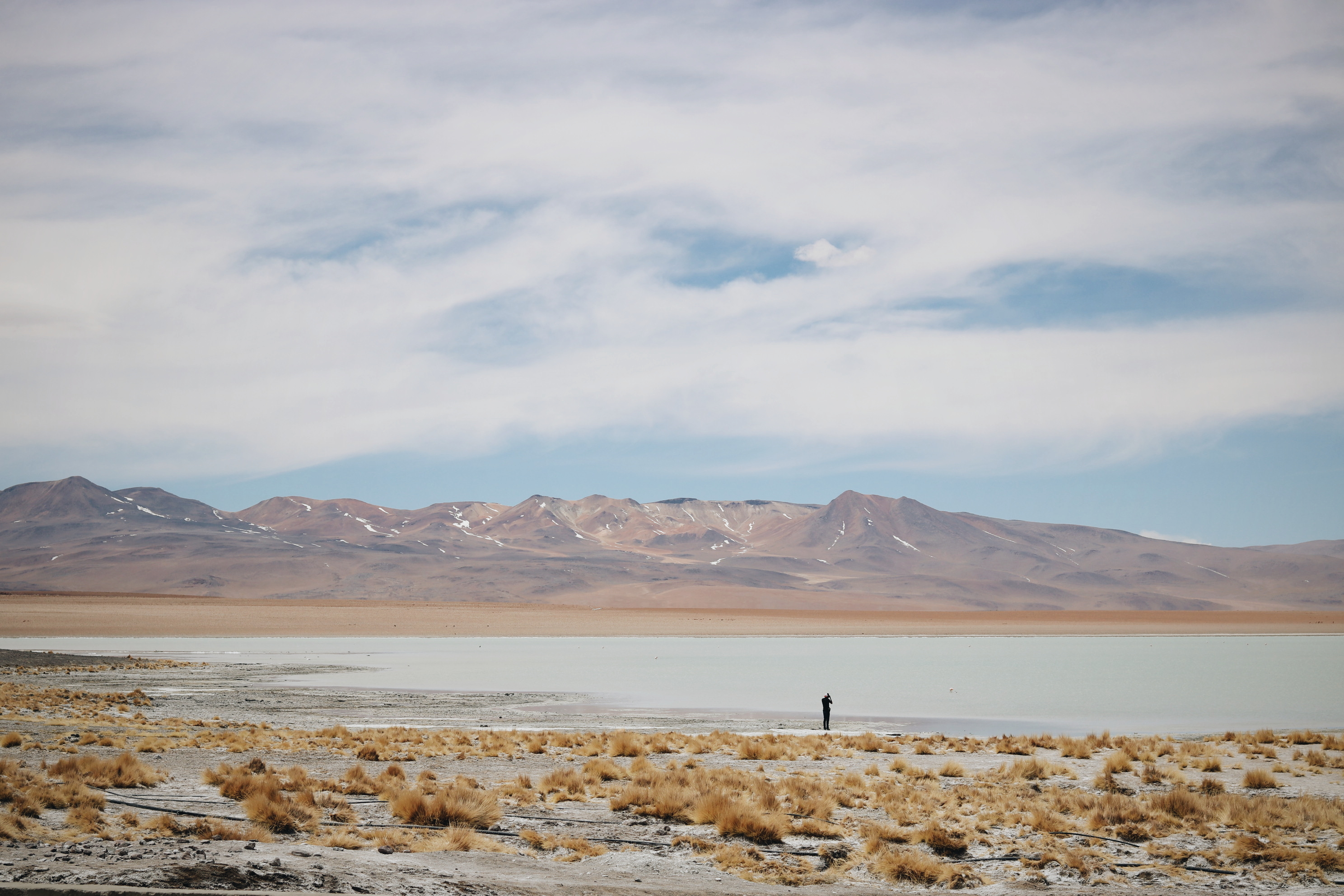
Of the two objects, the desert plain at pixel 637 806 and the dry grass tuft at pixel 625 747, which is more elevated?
the desert plain at pixel 637 806

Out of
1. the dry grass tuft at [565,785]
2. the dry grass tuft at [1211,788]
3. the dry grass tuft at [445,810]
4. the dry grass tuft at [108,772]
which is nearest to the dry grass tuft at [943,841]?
the dry grass tuft at [1211,788]

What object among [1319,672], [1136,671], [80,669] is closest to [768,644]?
[1136,671]

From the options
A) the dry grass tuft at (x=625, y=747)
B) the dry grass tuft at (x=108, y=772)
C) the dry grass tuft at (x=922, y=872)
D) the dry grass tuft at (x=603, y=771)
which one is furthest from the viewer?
the dry grass tuft at (x=625, y=747)

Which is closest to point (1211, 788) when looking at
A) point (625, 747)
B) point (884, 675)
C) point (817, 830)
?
point (817, 830)

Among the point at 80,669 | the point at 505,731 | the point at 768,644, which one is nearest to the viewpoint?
the point at 505,731

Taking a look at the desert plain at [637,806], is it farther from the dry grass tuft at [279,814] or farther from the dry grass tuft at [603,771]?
the dry grass tuft at [603,771]

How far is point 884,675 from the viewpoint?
4300 centimetres

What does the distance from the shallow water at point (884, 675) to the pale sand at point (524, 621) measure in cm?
1358

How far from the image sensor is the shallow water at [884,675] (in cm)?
2711

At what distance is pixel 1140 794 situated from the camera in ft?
Result: 44.0

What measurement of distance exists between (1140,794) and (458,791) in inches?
353

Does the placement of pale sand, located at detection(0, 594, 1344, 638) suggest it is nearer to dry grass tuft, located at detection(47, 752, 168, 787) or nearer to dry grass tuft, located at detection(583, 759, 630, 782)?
dry grass tuft, located at detection(47, 752, 168, 787)

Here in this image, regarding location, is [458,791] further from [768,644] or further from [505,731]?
[768,644]

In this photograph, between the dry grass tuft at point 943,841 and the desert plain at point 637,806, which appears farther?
the dry grass tuft at point 943,841
